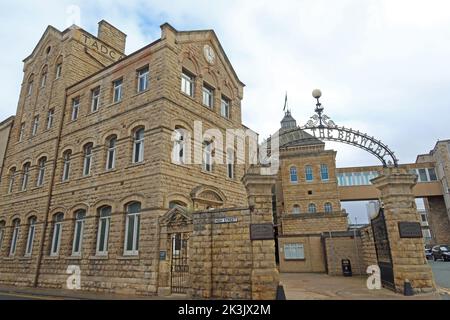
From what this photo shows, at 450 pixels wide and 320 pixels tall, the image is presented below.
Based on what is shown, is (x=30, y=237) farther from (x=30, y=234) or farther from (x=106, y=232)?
(x=106, y=232)

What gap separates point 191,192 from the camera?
13430 mm

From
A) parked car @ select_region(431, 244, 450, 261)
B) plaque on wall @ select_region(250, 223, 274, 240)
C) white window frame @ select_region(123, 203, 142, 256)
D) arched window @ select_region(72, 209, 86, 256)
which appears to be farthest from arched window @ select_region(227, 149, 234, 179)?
parked car @ select_region(431, 244, 450, 261)

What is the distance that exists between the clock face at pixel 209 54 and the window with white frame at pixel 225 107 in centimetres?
226

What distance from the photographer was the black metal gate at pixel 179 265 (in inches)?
440

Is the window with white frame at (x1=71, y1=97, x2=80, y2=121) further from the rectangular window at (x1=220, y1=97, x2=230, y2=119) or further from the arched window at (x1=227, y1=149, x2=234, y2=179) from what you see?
the arched window at (x1=227, y1=149, x2=234, y2=179)

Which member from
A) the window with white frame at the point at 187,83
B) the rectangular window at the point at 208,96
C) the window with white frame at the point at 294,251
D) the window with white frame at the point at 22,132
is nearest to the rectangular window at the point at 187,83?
the window with white frame at the point at 187,83

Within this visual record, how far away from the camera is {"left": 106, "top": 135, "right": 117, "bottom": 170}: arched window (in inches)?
573

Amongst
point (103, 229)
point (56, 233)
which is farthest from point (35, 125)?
point (103, 229)

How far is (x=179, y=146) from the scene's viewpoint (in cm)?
1384

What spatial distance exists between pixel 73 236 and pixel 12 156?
1008 cm

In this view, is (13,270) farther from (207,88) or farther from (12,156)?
(207,88)

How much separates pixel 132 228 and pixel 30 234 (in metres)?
8.54

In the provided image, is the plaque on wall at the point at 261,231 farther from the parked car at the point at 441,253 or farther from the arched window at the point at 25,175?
the parked car at the point at 441,253

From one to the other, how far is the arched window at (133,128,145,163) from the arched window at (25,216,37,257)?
8.14 meters
